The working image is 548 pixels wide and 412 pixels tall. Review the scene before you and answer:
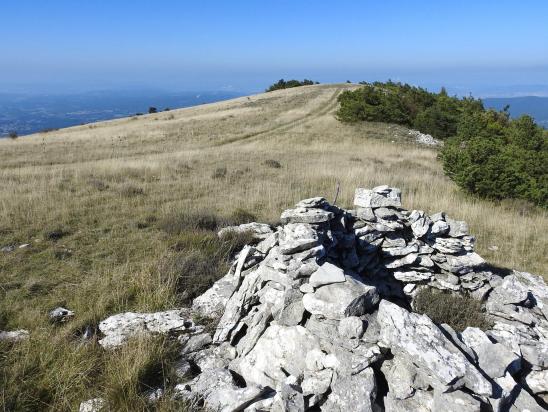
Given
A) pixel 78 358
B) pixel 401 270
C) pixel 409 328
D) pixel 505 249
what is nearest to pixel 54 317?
pixel 78 358

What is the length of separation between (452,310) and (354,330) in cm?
214

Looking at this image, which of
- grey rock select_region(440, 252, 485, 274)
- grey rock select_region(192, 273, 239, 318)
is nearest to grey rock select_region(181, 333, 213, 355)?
grey rock select_region(192, 273, 239, 318)

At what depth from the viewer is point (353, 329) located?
4020 mm

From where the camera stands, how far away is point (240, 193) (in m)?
13.0

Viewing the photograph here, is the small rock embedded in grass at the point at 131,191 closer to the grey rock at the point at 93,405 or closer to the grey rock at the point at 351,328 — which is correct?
the grey rock at the point at 93,405

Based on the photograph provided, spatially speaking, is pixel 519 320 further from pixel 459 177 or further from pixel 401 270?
pixel 459 177

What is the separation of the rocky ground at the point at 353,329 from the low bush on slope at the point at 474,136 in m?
6.71

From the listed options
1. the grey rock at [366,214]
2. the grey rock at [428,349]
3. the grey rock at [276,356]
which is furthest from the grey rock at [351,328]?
the grey rock at [366,214]

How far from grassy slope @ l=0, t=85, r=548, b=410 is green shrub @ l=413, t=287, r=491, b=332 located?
128 inches

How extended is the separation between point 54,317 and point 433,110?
115ft

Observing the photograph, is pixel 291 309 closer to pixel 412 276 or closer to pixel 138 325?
pixel 138 325

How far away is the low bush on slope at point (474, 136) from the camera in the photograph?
41.5 feet

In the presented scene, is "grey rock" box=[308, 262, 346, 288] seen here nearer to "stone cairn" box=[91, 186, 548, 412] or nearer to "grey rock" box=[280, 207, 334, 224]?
"stone cairn" box=[91, 186, 548, 412]

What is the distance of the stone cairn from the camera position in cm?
369
